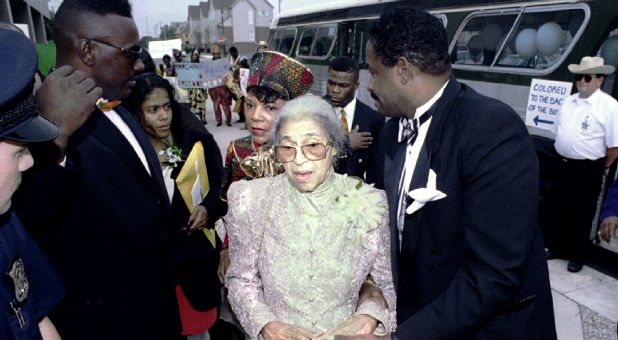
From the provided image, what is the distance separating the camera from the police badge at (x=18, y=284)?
1249 mm

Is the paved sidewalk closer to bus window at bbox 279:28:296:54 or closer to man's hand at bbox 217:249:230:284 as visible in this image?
man's hand at bbox 217:249:230:284

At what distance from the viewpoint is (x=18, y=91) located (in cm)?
114

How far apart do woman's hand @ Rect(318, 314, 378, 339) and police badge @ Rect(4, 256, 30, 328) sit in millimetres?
1127

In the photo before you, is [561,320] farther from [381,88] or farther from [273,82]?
[273,82]

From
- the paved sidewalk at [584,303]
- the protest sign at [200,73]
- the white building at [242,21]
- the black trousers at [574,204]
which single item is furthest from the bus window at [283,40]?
the white building at [242,21]

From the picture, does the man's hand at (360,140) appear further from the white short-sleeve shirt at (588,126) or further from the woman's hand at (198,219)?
the white short-sleeve shirt at (588,126)

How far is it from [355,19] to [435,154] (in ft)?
26.4

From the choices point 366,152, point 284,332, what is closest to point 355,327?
point 284,332

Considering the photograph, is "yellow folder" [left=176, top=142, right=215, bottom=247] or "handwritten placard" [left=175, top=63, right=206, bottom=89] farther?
"handwritten placard" [left=175, top=63, right=206, bottom=89]

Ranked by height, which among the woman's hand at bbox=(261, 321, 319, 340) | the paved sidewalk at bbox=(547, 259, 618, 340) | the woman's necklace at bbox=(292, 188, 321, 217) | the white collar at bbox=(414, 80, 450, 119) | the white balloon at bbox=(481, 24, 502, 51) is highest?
the white balloon at bbox=(481, 24, 502, 51)

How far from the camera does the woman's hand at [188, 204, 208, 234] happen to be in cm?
257

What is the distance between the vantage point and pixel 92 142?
1894mm

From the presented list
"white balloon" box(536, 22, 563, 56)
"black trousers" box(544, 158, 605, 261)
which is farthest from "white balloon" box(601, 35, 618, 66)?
"black trousers" box(544, 158, 605, 261)

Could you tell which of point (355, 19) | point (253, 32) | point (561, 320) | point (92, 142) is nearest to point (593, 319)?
point (561, 320)
